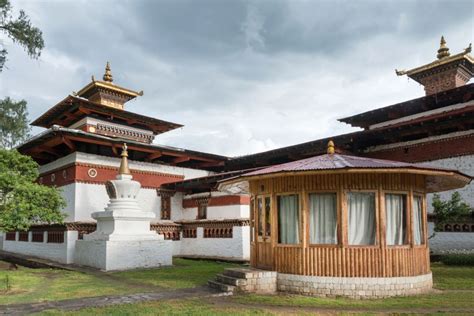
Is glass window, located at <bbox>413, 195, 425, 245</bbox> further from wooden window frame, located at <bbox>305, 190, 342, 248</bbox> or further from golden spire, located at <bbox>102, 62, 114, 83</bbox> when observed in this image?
golden spire, located at <bbox>102, 62, 114, 83</bbox>

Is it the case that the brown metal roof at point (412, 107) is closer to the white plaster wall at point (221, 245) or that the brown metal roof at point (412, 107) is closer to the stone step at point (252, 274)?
the white plaster wall at point (221, 245)

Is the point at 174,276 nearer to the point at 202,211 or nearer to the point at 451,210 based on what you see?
the point at 202,211

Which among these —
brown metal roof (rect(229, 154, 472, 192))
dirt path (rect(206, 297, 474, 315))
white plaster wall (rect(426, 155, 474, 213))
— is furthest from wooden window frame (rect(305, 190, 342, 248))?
white plaster wall (rect(426, 155, 474, 213))

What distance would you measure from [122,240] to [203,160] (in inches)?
369

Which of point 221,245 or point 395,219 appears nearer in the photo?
point 395,219

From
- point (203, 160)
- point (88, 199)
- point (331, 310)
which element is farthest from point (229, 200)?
point (331, 310)

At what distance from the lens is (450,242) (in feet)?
53.5

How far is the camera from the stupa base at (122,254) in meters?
16.3

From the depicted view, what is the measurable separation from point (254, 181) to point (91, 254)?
8.58m

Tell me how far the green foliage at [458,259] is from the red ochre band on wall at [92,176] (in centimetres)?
1406

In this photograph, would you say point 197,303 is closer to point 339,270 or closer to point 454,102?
point 339,270

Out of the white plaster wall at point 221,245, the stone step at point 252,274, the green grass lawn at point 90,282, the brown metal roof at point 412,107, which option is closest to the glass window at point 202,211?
the white plaster wall at point 221,245

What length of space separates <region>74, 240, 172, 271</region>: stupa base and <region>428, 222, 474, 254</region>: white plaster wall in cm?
1028

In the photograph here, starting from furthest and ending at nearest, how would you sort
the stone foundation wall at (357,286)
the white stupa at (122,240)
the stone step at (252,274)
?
1. the white stupa at (122,240)
2. the stone step at (252,274)
3. the stone foundation wall at (357,286)
